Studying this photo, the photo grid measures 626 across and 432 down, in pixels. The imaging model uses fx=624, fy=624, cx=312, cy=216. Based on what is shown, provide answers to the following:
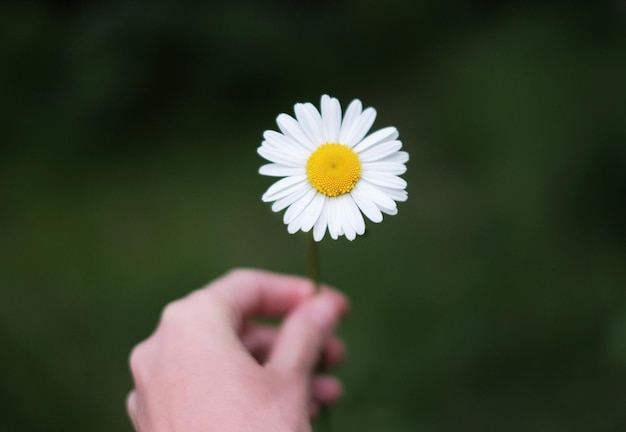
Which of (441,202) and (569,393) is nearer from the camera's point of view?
(569,393)

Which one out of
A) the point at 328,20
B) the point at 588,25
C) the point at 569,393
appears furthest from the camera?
the point at 328,20

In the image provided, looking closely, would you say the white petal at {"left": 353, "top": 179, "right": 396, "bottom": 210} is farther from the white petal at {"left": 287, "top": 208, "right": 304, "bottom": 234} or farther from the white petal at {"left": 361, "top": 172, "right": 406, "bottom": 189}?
the white petal at {"left": 287, "top": 208, "right": 304, "bottom": 234}

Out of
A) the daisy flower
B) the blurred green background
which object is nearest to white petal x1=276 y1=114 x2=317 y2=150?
the daisy flower

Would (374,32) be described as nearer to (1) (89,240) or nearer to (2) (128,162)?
(2) (128,162)

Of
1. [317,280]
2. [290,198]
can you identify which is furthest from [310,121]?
[317,280]

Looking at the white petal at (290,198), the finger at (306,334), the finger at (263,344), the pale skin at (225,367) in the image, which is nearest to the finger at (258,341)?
the finger at (263,344)

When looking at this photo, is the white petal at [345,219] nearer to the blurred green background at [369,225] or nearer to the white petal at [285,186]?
the white petal at [285,186]

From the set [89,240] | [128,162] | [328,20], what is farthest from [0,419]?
[328,20]
